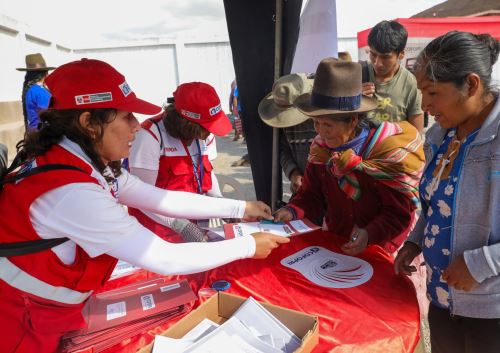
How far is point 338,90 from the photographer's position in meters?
1.82

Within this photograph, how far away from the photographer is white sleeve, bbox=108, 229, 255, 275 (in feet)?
3.95

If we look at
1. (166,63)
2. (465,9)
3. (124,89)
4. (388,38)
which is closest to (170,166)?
(124,89)

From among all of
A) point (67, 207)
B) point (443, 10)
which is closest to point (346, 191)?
point (67, 207)

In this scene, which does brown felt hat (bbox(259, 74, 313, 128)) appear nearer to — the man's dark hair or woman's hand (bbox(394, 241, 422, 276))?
the man's dark hair

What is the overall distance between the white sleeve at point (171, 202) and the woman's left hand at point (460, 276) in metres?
1.07

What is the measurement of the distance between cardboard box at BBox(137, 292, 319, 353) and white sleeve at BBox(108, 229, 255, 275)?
5.3 inches

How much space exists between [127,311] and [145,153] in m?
1.12

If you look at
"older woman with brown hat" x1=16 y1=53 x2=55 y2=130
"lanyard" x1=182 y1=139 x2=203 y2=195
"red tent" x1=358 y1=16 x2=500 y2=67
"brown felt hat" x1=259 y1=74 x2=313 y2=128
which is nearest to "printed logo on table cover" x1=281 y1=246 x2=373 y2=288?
"lanyard" x1=182 y1=139 x2=203 y2=195

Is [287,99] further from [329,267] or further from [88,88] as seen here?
[88,88]

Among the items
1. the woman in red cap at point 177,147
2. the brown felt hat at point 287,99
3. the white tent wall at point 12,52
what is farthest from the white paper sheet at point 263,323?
the white tent wall at point 12,52

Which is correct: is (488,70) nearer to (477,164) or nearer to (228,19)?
(477,164)

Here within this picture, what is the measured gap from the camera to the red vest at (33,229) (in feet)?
3.59

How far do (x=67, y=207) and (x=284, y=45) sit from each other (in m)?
2.20

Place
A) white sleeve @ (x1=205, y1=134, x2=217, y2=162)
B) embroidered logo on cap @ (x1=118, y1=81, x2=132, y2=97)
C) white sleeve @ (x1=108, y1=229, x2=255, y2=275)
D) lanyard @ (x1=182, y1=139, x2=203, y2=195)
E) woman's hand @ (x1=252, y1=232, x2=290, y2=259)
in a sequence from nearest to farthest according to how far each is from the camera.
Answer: white sleeve @ (x1=108, y1=229, x2=255, y2=275), embroidered logo on cap @ (x1=118, y1=81, x2=132, y2=97), woman's hand @ (x1=252, y1=232, x2=290, y2=259), lanyard @ (x1=182, y1=139, x2=203, y2=195), white sleeve @ (x1=205, y1=134, x2=217, y2=162)
